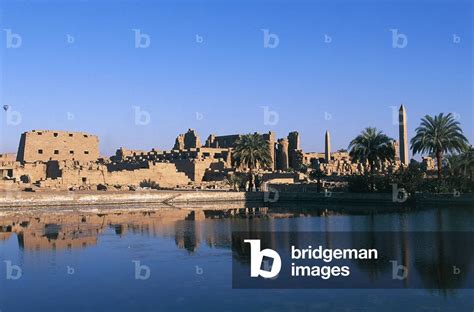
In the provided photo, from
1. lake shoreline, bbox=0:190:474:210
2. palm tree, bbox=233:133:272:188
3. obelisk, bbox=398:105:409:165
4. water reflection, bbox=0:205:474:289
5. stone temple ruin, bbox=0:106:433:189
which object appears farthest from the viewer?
obelisk, bbox=398:105:409:165

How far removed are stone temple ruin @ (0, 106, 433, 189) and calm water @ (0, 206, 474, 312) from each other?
20.6m

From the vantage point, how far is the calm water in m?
13.0

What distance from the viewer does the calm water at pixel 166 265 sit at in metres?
13.0

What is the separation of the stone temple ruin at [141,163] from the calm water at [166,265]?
67.6ft

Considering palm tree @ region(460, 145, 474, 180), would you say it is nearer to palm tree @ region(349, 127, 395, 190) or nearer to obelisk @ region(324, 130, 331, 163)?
palm tree @ region(349, 127, 395, 190)

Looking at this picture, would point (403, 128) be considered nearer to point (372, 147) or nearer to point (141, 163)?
point (372, 147)

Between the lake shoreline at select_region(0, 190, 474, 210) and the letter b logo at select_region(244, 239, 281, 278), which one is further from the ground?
the lake shoreline at select_region(0, 190, 474, 210)

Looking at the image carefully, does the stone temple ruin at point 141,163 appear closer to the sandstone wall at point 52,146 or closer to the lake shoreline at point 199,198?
the sandstone wall at point 52,146

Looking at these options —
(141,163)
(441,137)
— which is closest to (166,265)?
(441,137)

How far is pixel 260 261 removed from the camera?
702 inches

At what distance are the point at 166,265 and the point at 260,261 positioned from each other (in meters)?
2.98

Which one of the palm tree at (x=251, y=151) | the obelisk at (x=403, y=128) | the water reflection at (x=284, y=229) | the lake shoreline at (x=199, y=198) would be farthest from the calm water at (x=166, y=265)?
the obelisk at (x=403, y=128)

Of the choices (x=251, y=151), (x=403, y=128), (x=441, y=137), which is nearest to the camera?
(x=441, y=137)


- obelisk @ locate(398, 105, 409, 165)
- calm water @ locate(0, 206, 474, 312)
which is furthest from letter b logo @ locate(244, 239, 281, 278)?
obelisk @ locate(398, 105, 409, 165)
